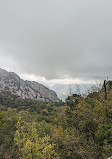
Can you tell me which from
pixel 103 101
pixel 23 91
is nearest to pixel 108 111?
pixel 103 101

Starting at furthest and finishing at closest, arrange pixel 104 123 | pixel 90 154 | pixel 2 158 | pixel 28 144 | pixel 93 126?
1. pixel 2 158
2. pixel 93 126
3. pixel 104 123
4. pixel 90 154
5. pixel 28 144

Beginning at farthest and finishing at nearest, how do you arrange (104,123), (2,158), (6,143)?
(6,143) < (2,158) < (104,123)

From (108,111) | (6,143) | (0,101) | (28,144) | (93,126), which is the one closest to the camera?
(28,144)

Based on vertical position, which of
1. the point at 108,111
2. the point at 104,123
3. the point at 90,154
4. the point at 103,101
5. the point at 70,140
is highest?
the point at 103,101

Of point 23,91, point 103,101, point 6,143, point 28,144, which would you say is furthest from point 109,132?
point 23,91

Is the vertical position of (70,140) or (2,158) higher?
(70,140)

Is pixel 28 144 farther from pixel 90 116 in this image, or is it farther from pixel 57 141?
pixel 90 116

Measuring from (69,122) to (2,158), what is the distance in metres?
13.6

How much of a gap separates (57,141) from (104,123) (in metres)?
5.94

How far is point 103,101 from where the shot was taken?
43.0 ft

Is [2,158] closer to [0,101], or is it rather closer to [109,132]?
[109,132]

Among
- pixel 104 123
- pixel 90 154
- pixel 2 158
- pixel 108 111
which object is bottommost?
pixel 2 158

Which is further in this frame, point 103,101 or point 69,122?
point 69,122

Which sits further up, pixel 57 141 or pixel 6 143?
pixel 57 141
